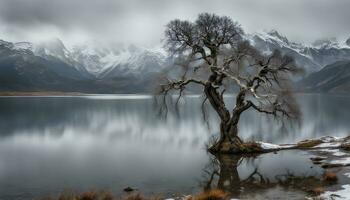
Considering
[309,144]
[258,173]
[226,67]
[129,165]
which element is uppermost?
[226,67]

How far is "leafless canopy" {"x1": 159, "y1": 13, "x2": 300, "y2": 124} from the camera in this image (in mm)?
35062

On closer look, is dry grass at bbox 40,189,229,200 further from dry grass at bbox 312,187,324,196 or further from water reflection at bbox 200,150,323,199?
dry grass at bbox 312,187,324,196

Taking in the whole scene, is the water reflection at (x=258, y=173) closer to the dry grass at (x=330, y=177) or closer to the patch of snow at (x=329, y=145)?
the dry grass at (x=330, y=177)

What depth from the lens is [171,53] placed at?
124 feet

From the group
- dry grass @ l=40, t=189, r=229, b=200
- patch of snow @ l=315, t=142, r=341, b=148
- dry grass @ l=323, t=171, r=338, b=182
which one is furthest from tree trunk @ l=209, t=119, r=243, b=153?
dry grass @ l=40, t=189, r=229, b=200

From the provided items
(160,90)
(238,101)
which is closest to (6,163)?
(160,90)

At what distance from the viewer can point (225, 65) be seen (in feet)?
119

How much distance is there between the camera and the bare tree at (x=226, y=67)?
35.1 metres

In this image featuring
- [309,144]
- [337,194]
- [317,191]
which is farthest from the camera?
[309,144]

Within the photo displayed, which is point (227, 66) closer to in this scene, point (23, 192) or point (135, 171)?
point (135, 171)

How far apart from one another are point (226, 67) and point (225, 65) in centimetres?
21

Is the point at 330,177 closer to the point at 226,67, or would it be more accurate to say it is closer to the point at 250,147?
the point at 250,147

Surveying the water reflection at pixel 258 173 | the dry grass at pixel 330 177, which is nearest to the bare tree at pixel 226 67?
the water reflection at pixel 258 173

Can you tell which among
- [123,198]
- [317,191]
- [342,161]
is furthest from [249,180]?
[123,198]
